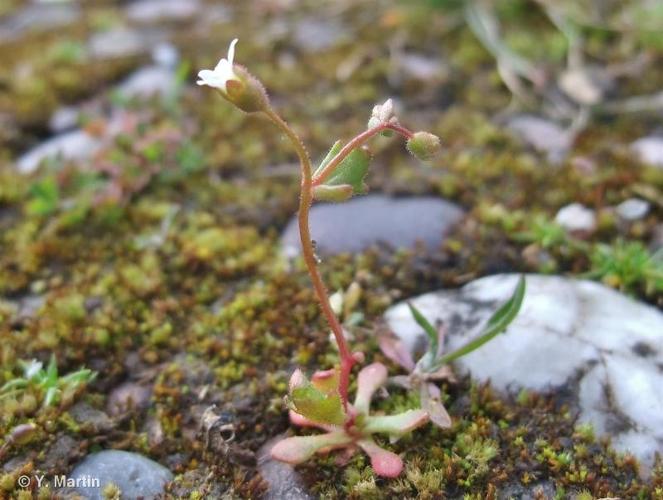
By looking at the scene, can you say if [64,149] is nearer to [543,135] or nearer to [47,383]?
[47,383]

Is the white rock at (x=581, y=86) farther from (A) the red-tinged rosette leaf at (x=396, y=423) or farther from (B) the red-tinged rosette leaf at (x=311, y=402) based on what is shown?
(B) the red-tinged rosette leaf at (x=311, y=402)

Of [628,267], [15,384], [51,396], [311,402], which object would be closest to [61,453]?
[51,396]

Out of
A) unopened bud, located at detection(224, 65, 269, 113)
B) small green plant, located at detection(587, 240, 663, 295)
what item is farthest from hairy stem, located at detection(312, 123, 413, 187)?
small green plant, located at detection(587, 240, 663, 295)

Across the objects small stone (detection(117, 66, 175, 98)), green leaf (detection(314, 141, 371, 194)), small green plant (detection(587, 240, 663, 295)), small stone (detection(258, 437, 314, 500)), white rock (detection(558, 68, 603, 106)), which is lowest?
small stone (detection(258, 437, 314, 500))

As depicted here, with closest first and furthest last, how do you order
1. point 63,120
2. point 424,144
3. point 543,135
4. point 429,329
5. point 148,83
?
point 424,144 → point 429,329 → point 543,135 → point 63,120 → point 148,83

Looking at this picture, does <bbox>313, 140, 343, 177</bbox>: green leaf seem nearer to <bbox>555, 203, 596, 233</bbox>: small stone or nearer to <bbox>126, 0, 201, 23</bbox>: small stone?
<bbox>555, 203, 596, 233</bbox>: small stone

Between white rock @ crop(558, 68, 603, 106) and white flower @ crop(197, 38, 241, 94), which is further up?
white flower @ crop(197, 38, 241, 94)

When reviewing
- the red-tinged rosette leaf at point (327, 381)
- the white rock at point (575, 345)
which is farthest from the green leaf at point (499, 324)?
the red-tinged rosette leaf at point (327, 381)
